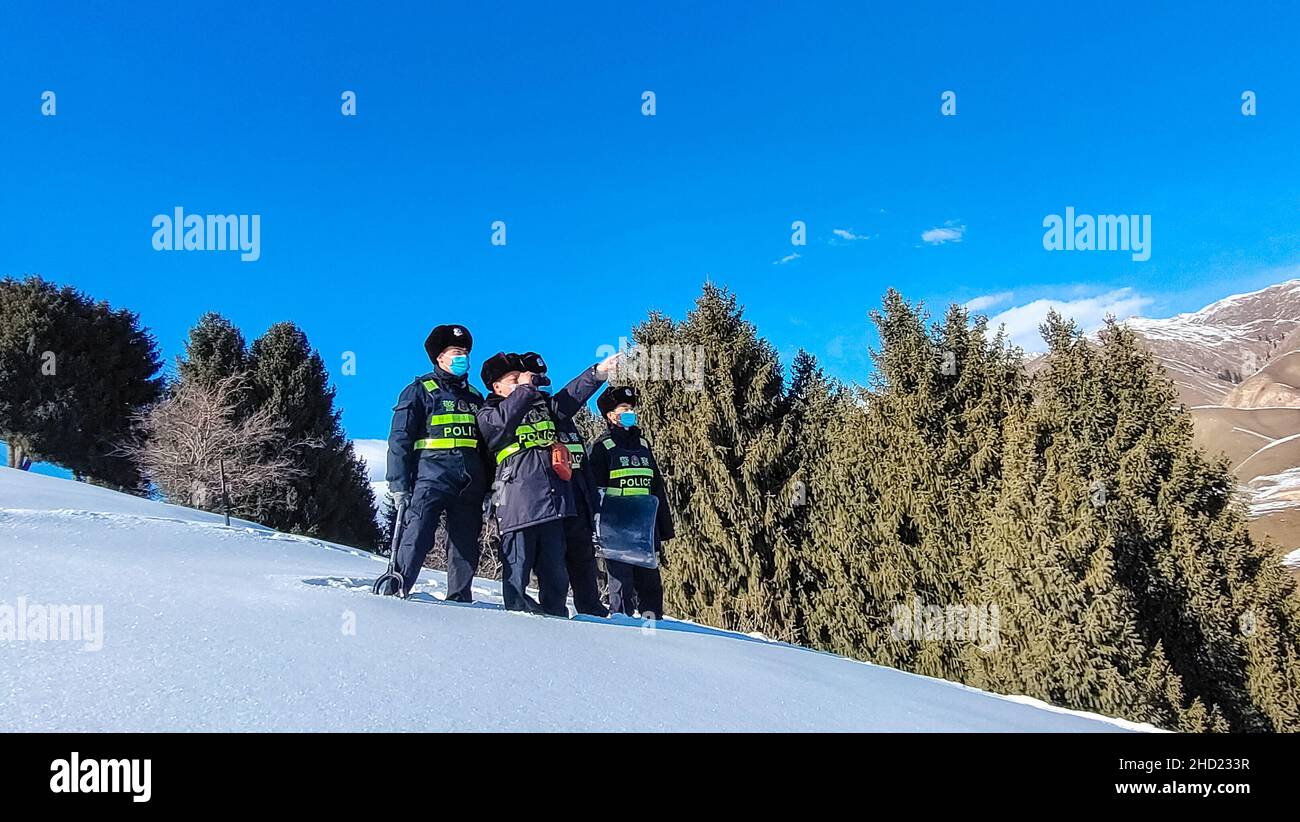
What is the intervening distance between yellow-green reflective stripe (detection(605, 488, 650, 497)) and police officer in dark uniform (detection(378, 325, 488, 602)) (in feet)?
7.29

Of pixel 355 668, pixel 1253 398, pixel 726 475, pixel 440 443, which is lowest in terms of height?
pixel 355 668

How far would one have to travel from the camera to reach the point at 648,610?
7430mm

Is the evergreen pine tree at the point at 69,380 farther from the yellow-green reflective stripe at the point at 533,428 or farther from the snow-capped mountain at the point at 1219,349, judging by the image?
the snow-capped mountain at the point at 1219,349

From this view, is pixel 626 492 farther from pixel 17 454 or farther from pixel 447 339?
pixel 17 454

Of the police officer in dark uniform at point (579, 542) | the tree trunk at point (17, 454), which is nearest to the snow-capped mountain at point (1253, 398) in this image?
the police officer in dark uniform at point (579, 542)

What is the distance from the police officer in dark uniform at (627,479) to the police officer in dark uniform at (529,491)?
7.43 feet

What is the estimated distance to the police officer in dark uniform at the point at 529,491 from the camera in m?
4.86

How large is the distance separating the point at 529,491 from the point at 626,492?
8.77 feet

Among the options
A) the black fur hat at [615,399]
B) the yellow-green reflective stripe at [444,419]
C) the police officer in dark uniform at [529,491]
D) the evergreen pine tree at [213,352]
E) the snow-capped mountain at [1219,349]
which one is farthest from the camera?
the snow-capped mountain at [1219,349]

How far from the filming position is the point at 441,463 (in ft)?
16.7

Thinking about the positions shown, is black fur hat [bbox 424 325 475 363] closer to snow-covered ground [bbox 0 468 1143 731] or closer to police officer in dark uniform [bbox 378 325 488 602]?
police officer in dark uniform [bbox 378 325 488 602]

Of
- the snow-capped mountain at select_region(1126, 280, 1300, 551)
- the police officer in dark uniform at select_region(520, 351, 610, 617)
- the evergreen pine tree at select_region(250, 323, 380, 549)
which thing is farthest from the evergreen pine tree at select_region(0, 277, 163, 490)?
the snow-capped mountain at select_region(1126, 280, 1300, 551)

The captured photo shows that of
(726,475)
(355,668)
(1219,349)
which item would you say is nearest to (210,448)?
(726,475)

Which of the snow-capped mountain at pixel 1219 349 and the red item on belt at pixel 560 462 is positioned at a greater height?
the snow-capped mountain at pixel 1219 349
